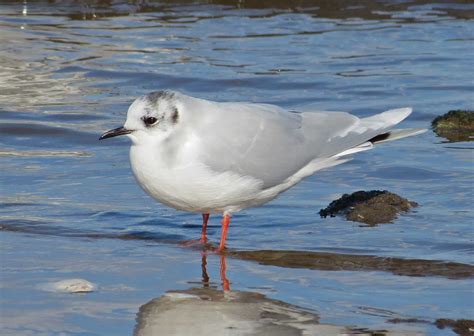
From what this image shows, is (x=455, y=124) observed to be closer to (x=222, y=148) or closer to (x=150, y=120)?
(x=222, y=148)

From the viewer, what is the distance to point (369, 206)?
6.71m

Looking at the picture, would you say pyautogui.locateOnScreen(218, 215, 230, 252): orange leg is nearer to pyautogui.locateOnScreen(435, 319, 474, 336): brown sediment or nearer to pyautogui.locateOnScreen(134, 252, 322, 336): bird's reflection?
pyautogui.locateOnScreen(134, 252, 322, 336): bird's reflection

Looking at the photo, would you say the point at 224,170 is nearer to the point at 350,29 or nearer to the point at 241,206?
the point at 241,206

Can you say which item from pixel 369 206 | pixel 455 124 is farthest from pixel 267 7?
pixel 369 206

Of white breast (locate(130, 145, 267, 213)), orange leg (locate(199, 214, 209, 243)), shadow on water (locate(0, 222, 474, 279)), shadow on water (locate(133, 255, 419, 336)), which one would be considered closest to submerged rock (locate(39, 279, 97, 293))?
shadow on water (locate(133, 255, 419, 336))

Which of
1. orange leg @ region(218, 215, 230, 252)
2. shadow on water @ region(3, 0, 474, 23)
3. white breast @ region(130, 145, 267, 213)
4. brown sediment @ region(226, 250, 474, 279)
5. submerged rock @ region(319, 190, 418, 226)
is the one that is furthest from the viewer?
shadow on water @ region(3, 0, 474, 23)

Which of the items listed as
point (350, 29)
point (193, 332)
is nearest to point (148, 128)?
point (193, 332)

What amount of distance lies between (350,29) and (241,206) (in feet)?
24.7

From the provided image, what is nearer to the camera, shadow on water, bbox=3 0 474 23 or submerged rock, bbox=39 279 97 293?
submerged rock, bbox=39 279 97 293

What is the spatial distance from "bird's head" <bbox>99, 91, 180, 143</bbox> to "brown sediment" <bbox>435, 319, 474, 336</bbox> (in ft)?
6.04

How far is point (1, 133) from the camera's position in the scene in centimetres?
893

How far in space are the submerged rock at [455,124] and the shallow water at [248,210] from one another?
0.66 ft

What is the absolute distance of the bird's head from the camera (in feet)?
19.1

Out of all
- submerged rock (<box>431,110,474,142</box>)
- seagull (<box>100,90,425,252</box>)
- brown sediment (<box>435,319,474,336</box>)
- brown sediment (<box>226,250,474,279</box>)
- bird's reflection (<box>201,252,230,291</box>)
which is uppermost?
seagull (<box>100,90,425,252</box>)
